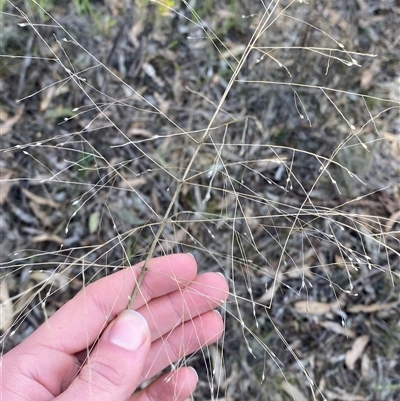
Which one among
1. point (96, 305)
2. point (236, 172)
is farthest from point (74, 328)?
point (236, 172)

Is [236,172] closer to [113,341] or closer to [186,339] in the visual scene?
[186,339]

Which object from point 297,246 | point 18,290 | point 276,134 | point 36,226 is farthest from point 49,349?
point 276,134

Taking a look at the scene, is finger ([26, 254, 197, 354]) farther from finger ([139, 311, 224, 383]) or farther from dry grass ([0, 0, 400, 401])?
dry grass ([0, 0, 400, 401])

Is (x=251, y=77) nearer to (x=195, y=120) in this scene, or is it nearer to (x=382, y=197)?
(x=195, y=120)

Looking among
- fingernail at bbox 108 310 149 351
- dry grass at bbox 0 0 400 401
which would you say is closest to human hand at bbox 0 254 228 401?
fingernail at bbox 108 310 149 351

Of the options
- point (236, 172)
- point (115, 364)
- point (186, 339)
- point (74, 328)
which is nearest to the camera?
point (115, 364)

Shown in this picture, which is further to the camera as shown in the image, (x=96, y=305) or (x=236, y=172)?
(x=236, y=172)

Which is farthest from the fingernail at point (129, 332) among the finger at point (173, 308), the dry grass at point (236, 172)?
the dry grass at point (236, 172)
